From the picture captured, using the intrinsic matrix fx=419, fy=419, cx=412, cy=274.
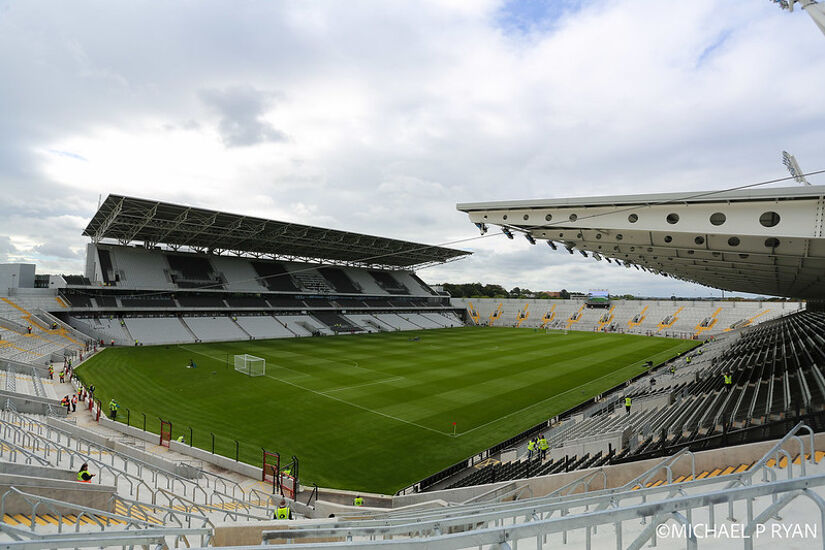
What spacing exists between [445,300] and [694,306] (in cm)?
4157

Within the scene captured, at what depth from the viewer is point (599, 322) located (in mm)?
70500

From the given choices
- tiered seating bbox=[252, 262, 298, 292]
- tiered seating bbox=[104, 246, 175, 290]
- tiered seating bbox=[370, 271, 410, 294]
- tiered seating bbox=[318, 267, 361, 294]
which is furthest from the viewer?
tiered seating bbox=[370, 271, 410, 294]

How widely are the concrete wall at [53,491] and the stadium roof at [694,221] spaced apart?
10549 mm

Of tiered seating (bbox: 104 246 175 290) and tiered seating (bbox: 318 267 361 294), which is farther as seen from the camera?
tiered seating (bbox: 318 267 361 294)

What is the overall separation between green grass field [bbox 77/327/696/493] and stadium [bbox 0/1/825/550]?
18 centimetres

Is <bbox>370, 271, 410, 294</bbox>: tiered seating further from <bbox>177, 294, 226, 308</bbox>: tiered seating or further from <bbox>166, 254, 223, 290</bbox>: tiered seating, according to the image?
<bbox>177, 294, 226, 308</bbox>: tiered seating

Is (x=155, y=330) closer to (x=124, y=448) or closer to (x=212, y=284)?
(x=212, y=284)

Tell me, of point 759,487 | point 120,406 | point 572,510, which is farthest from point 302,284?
point 759,487

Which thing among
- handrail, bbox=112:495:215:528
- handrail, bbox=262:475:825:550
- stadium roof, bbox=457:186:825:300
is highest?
stadium roof, bbox=457:186:825:300

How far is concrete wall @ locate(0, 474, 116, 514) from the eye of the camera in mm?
6527

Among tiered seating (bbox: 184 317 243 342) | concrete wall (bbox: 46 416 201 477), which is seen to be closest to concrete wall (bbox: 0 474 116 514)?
concrete wall (bbox: 46 416 201 477)

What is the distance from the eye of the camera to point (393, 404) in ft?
73.8

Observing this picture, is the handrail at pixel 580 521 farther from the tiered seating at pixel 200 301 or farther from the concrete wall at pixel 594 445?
the tiered seating at pixel 200 301

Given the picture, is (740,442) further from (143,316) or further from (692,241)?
(143,316)
